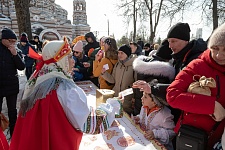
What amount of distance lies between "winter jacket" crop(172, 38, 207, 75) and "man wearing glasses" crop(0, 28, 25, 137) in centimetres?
245

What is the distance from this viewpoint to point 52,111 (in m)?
1.52

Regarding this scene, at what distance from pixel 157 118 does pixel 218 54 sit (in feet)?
3.12

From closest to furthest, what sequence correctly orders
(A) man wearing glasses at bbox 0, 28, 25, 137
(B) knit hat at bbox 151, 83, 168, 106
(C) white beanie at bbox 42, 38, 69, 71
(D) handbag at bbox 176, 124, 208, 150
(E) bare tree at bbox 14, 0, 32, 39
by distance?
1. (D) handbag at bbox 176, 124, 208, 150
2. (C) white beanie at bbox 42, 38, 69, 71
3. (B) knit hat at bbox 151, 83, 168, 106
4. (A) man wearing glasses at bbox 0, 28, 25, 137
5. (E) bare tree at bbox 14, 0, 32, 39

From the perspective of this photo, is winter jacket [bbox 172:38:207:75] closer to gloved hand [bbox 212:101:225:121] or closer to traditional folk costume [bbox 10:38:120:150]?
gloved hand [bbox 212:101:225:121]

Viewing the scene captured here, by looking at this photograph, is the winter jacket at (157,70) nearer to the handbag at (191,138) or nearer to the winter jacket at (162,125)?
the winter jacket at (162,125)

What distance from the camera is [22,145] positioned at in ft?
5.01

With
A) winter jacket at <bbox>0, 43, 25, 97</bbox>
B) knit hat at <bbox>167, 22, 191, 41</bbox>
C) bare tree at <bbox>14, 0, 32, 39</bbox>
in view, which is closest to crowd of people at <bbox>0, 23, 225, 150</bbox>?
knit hat at <bbox>167, 22, 191, 41</bbox>

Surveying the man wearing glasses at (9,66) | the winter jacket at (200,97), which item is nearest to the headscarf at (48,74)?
the winter jacket at (200,97)

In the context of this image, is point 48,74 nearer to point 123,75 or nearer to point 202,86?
point 202,86

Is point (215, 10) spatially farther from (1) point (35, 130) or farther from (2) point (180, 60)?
(1) point (35, 130)

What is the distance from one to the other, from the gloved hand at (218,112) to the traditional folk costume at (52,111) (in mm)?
899

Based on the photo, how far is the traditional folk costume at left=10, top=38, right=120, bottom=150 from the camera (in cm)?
152

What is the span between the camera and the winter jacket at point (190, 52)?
6.40ft

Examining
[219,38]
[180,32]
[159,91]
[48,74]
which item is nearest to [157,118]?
[159,91]
